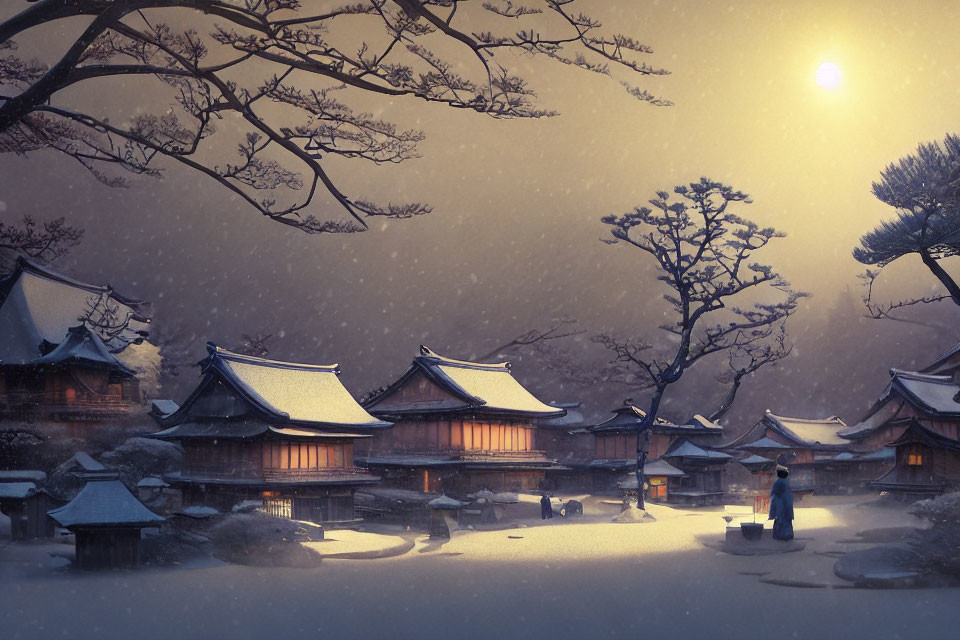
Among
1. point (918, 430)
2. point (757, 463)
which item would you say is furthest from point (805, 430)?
point (918, 430)

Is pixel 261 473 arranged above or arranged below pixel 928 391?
below

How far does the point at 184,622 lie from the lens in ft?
37.6

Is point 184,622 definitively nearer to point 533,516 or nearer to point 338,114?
point 338,114

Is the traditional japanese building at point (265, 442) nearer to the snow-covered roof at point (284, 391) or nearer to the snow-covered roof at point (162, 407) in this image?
the snow-covered roof at point (284, 391)

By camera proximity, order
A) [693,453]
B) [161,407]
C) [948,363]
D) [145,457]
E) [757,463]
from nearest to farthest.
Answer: [145,457], [948,363], [161,407], [757,463], [693,453]

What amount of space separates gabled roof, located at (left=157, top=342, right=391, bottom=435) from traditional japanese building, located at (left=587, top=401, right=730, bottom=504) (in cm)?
1661

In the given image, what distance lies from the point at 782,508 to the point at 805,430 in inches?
1256

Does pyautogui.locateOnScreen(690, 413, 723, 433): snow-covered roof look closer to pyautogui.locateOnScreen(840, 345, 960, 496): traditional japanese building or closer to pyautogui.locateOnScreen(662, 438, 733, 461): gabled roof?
pyautogui.locateOnScreen(662, 438, 733, 461): gabled roof

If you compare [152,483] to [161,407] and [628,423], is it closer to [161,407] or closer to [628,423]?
[161,407]

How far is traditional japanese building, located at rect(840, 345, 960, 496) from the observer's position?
32188 millimetres

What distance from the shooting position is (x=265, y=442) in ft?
87.1

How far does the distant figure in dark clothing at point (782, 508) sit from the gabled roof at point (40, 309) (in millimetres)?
27477

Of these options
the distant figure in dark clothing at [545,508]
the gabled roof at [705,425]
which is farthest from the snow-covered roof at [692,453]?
the distant figure in dark clothing at [545,508]

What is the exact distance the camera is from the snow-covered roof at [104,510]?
14938 millimetres
